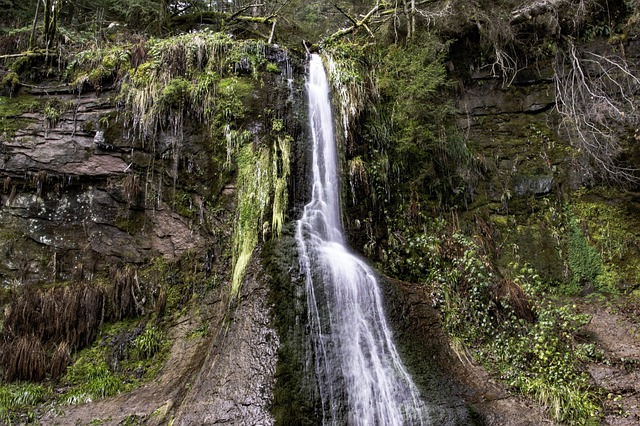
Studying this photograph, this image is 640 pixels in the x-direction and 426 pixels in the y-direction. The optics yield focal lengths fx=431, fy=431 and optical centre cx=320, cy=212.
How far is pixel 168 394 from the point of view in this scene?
542cm

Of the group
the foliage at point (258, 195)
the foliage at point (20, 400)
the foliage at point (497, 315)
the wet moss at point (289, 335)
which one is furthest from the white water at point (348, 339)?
the foliage at point (20, 400)

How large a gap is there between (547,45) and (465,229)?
4608mm

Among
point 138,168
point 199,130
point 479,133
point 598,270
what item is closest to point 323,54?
point 199,130

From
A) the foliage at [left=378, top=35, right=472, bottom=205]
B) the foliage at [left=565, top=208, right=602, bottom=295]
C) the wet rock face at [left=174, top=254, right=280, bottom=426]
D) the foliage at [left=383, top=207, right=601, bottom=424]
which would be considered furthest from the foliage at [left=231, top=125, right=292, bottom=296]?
the foliage at [left=565, top=208, right=602, bottom=295]

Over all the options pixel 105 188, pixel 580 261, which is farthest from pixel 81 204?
pixel 580 261

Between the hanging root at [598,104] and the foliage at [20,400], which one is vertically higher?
the hanging root at [598,104]

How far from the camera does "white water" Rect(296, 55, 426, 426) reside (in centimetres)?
489

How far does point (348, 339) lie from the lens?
5.41m

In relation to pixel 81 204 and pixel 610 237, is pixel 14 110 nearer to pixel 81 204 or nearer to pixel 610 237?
pixel 81 204

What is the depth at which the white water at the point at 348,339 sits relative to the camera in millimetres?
4895

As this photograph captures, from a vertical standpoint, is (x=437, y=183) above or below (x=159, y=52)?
below

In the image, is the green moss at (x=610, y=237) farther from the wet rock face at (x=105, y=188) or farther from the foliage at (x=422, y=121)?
the wet rock face at (x=105, y=188)

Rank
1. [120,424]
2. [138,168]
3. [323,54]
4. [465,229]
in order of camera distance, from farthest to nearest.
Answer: [323,54] < [465,229] < [138,168] < [120,424]

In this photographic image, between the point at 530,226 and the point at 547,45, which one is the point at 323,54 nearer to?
the point at 547,45
